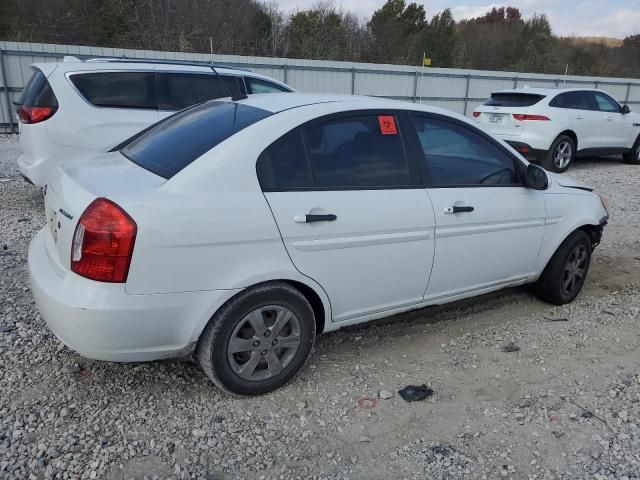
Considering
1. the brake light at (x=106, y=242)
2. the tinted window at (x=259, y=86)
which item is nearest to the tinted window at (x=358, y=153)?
the brake light at (x=106, y=242)

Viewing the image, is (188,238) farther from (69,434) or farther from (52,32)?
(52,32)

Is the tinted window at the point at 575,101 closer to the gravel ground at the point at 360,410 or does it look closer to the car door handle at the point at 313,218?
the gravel ground at the point at 360,410

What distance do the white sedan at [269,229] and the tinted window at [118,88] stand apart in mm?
3118

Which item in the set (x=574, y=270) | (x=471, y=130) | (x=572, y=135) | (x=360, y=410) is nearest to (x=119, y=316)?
(x=360, y=410)

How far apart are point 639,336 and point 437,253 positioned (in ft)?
6.01

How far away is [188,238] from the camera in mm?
2535

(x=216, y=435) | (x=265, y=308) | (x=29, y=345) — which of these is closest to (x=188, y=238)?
(x=265, y=308)

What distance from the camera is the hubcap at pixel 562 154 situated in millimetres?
10250

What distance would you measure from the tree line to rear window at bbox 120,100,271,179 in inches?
626

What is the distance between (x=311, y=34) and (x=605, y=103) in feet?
73.9

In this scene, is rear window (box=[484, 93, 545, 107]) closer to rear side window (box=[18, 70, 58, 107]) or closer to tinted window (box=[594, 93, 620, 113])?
tinted window (box=[594, 93, 620, 113])

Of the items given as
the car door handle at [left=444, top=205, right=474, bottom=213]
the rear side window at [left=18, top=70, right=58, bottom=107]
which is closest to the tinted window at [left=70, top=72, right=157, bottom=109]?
the rear side window at [left=18, top=70, right=58, bottom=107]

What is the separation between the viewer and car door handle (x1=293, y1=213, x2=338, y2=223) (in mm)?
2809

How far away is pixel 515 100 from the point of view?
10211 millimetres
